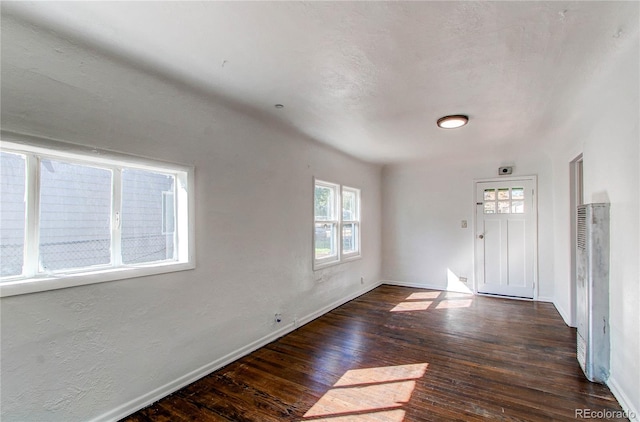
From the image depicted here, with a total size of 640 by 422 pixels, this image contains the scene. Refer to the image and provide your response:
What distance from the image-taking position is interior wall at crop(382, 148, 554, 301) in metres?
4.62

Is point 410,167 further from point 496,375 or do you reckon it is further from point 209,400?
point 209,400

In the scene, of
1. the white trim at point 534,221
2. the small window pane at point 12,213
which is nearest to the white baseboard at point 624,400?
the white trim at point 534,221

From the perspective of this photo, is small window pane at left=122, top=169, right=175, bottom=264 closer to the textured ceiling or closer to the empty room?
the empty room

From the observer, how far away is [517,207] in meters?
4.81

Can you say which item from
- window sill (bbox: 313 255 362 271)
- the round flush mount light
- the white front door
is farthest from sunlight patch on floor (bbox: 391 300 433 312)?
the round flush mount light

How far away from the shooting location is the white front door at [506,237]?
4.71 m

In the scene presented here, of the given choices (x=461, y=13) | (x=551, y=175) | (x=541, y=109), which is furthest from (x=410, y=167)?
(x=461, y=13)

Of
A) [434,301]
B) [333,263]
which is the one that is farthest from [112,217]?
[434,301]

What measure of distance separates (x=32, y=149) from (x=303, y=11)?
5.51 ft

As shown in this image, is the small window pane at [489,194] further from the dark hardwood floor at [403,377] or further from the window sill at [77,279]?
the window sill at [77,279]

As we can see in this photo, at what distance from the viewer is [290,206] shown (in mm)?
3490

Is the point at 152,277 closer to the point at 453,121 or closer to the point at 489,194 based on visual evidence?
the point at 453,121

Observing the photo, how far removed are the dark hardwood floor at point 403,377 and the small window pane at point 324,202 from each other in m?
1.47

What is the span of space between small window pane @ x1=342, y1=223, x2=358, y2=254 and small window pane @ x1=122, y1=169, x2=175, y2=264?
2.87 meters
